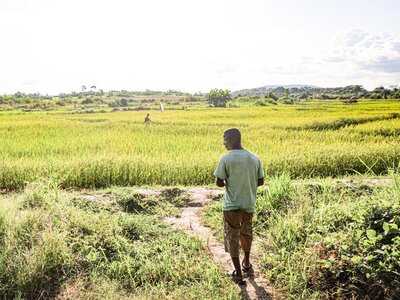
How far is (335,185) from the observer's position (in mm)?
6133

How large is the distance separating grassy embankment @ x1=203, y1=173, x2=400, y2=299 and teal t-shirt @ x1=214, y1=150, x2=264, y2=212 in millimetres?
798

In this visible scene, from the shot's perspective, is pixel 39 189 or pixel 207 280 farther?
pixel 39 189

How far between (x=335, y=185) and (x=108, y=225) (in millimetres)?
3741

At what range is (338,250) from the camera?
3660mm

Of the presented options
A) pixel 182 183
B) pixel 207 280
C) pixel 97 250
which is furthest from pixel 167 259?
pixel 182 183

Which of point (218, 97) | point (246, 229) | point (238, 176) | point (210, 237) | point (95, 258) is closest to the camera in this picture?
point (238, 176)

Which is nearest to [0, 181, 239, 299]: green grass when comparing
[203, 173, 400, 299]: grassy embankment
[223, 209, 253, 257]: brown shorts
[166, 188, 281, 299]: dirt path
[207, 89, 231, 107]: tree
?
[166, 188, 281, 299]: dirt path

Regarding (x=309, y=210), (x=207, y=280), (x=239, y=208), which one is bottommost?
(x=207, y=280)

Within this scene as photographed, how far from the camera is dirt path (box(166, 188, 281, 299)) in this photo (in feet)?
11.9

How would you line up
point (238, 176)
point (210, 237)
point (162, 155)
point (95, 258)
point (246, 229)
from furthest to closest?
point (162, 155)
point (210, 237)
point (95, 258)
point (246, 229)
point (238, 176)

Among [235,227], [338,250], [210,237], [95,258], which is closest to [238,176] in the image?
[235,227]

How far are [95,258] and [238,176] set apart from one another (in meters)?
1.86

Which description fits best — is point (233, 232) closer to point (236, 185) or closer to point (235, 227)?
point (235, 227)

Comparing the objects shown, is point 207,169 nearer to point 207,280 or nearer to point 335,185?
point 335,185
